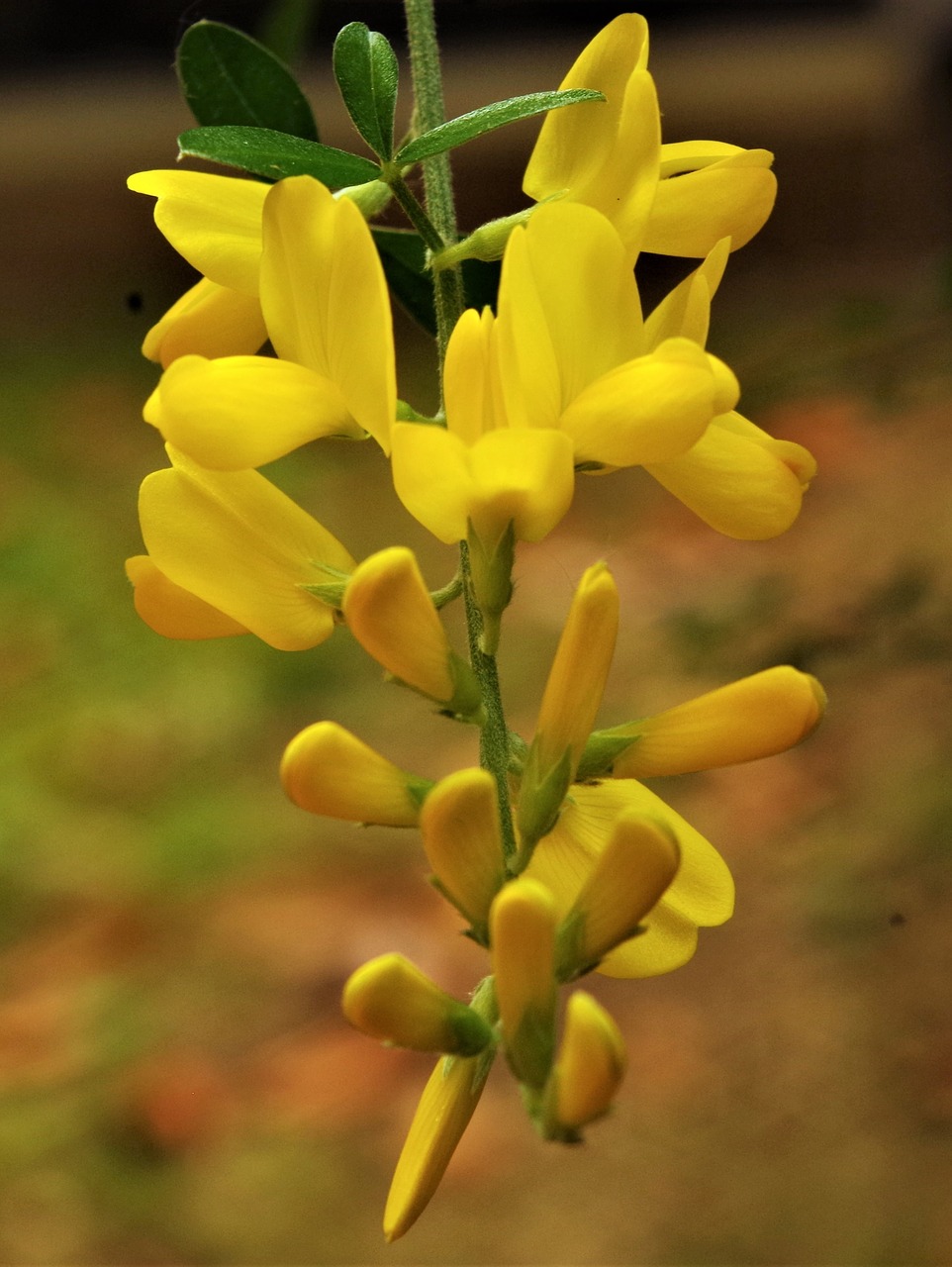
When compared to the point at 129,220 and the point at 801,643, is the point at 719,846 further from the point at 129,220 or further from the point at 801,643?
the point at 129,220

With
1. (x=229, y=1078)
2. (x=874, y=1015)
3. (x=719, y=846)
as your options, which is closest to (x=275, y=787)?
(x=229, y=1078)

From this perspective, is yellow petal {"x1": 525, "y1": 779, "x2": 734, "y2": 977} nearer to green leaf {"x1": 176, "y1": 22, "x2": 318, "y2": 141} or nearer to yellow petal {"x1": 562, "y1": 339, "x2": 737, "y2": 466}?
yellow petal {"x1": 562, "y1": 339, "x2": 737, "y2": 466}

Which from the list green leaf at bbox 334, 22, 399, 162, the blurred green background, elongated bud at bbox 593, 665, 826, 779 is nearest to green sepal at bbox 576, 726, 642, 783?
elongated bud at bbox 593, 665, 826, 779

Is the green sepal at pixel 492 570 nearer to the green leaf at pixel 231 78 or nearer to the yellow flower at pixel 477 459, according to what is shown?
the yellow flower at pixel 477 459

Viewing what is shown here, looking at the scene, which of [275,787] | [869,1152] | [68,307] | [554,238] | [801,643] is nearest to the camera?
[554,238]

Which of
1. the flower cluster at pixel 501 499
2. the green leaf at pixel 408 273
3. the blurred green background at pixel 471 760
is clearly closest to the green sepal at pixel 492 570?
the flower cluster at pixel 501 499
